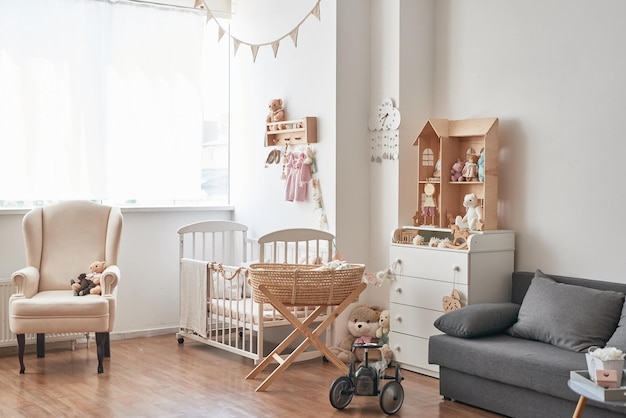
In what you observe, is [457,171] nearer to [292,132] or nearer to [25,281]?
[292,132]

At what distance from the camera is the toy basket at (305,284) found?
4.16m

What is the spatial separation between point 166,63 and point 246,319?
2133 millimetres

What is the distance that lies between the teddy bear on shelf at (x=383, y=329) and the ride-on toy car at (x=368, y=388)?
92 centimetres

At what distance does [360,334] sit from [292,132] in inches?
55.8

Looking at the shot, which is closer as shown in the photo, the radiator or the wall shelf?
the wall shelf

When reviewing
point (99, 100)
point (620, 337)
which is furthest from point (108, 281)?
point (620, 337)

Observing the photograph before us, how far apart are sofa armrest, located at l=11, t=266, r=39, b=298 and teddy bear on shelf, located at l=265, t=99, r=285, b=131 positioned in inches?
72.1

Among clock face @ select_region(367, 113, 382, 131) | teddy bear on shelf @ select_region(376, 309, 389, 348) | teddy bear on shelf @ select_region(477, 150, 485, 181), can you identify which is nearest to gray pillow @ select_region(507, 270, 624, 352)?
teddy bear on shelf @ select_region(477, 150, 485, 181)

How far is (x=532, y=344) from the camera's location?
149 inches

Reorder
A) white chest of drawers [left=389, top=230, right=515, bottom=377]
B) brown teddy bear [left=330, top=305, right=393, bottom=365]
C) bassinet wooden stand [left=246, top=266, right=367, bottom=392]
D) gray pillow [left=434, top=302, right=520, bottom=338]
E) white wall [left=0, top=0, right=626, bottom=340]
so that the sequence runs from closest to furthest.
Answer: gray pillow [left=434, top=302, right=520, bottom=338], white wall [left=0, top=0, right=626, bottom=340], bassinet wooden stand [left=246, top=266, right=367, bottom=392], white chest of drawers [left=389, top=230, right=515, bottom=377], brown teddy bear [left=330, top=305, right=393, bottom=365]

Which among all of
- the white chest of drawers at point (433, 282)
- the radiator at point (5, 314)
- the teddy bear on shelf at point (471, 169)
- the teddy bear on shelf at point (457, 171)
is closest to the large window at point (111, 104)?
the radiator at point (5, 314)

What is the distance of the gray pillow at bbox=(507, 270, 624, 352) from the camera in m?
3.65

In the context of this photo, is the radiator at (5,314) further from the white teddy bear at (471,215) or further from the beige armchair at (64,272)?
the white teddy bear at (471,215)

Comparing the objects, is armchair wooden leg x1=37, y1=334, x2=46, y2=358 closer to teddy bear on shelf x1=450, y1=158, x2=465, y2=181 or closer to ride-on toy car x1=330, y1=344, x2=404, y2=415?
ride-on toy car x1=330, y1=344, x2=404, y2=415
